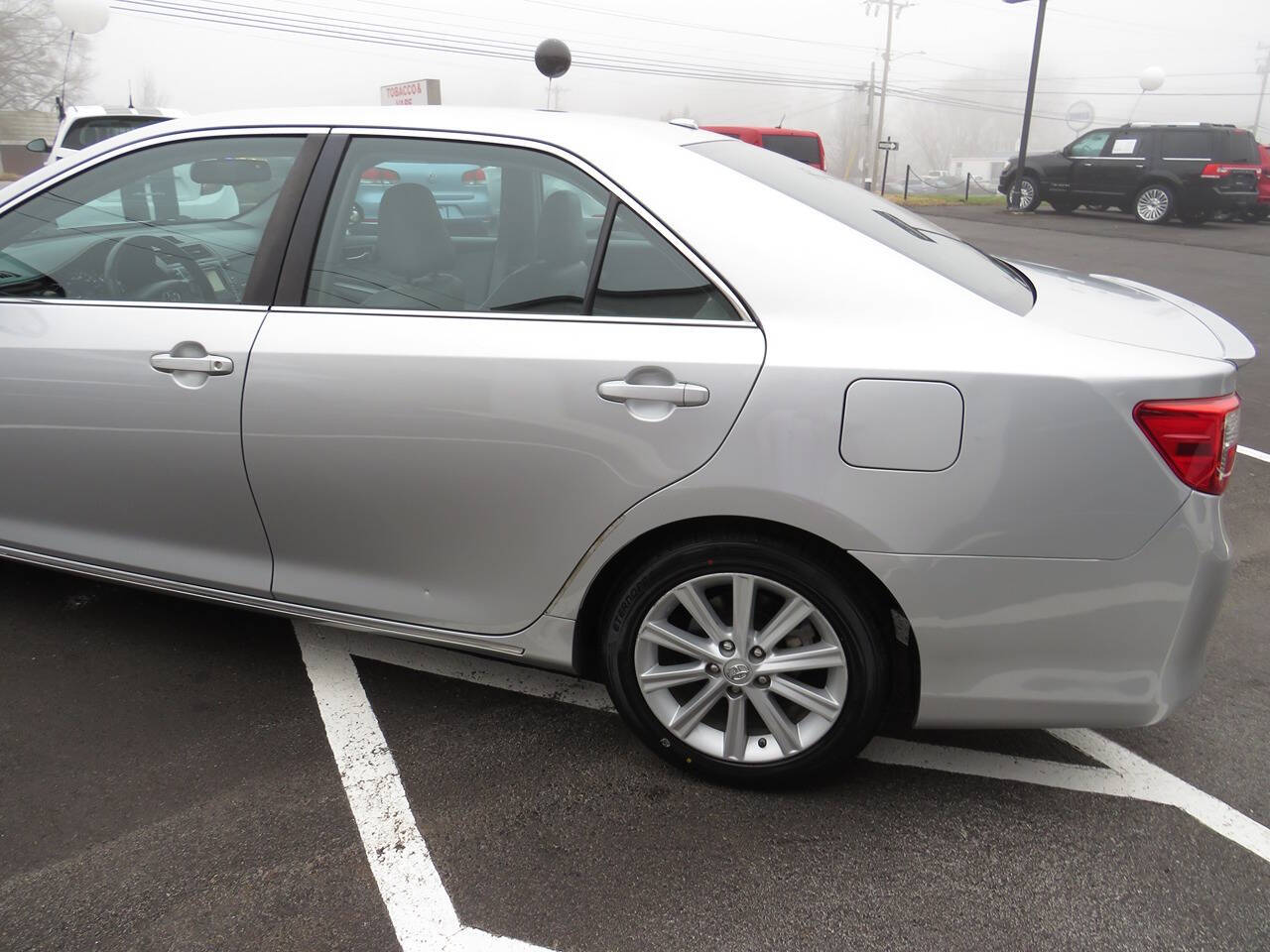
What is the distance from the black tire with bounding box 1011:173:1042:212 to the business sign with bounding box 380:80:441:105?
12380 millimetres

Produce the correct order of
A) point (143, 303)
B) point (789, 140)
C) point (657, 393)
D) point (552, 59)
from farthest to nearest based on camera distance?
point (789, 140), point (552, 59), point (143, 303), point (657, 393)

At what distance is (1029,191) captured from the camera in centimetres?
2123

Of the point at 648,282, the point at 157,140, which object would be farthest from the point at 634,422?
the point at 157,140

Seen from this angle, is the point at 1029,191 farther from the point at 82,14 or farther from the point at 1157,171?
the point at 82,14

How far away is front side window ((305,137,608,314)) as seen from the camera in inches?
94.8

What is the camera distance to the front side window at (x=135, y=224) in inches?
111

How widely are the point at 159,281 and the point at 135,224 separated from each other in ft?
0.84

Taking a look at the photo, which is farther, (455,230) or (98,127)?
(98,127)

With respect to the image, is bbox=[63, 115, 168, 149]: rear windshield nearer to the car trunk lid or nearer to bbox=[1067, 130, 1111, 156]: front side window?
the car trunk lid

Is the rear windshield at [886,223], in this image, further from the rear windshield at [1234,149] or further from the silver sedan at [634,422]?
the rear windshield at [1234,149]

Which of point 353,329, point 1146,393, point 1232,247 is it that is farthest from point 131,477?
point 1232,247

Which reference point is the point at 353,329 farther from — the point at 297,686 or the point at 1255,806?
the point at 1255,806

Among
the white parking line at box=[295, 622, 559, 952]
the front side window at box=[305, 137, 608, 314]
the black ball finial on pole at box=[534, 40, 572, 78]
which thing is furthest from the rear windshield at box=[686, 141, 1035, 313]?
the black ball finial on pole at box=[534, 40, 572, 78]

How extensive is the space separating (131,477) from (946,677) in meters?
2.20
